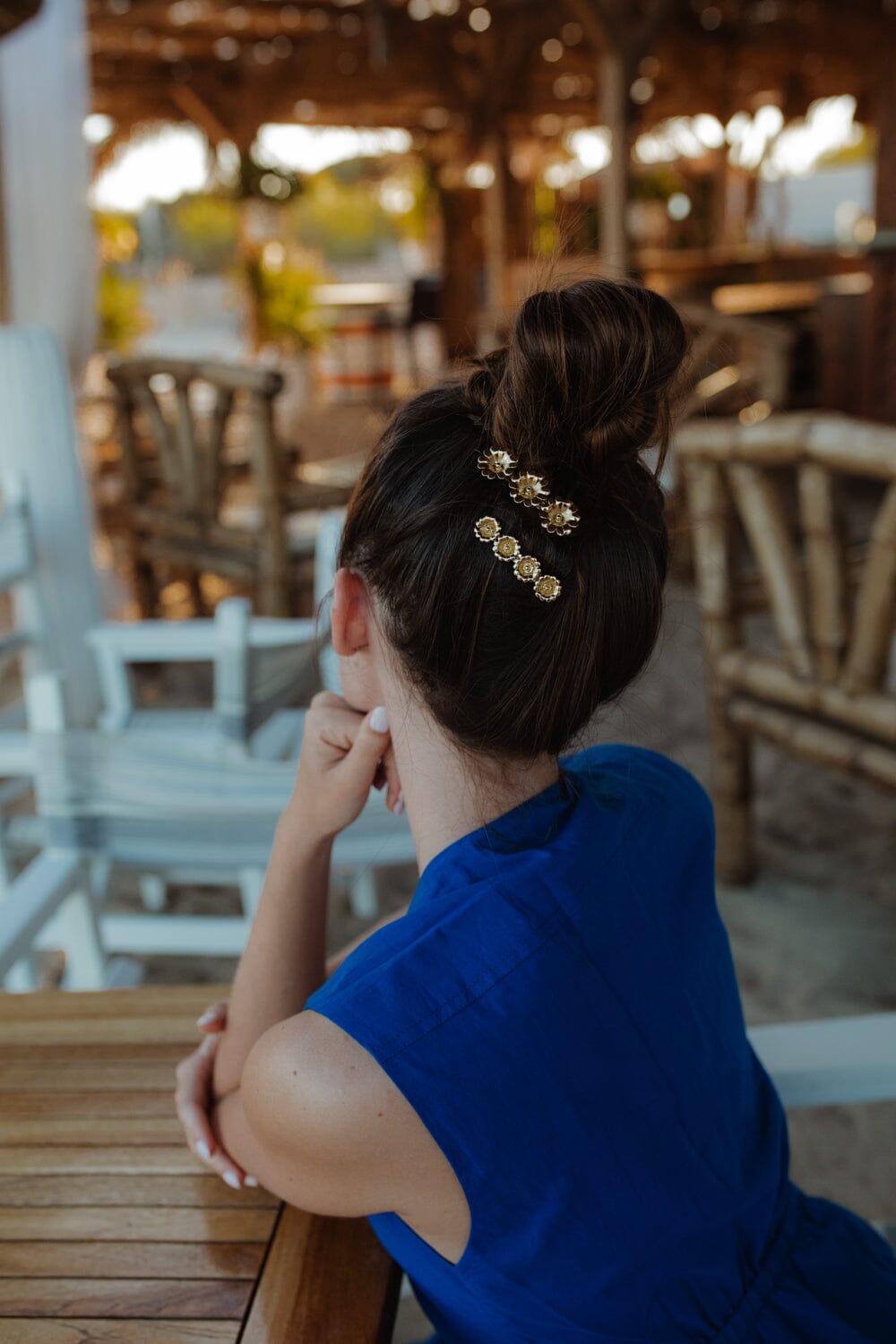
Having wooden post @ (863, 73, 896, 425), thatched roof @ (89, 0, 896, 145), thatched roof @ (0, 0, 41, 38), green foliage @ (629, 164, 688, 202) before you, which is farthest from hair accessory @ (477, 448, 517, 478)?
green foliage @ (629, 164, 688, 202)

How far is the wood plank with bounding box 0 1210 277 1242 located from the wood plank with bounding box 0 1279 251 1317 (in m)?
0.04

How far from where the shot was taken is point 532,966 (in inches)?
23.7

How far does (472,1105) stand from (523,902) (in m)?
0.11

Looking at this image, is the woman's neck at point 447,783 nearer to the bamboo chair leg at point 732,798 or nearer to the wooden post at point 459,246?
the bamboo chair leg at point 732,798

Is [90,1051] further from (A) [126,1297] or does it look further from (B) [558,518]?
(B) [558,518]

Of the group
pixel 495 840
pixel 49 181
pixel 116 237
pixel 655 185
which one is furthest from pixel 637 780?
pixel 655 185

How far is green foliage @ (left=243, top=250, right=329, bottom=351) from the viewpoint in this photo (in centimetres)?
880

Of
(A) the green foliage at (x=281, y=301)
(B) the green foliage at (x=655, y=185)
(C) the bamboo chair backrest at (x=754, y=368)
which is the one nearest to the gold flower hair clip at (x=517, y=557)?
(C) the bamboo chair backrest at (x=754, y=368)

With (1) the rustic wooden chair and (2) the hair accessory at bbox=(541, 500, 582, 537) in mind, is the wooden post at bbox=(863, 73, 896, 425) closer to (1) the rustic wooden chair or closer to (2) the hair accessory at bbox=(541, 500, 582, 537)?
(1) the rustic wooden chair

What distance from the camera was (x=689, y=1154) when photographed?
26.5 inches

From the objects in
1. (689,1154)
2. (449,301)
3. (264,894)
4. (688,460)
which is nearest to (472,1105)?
(689,1154)

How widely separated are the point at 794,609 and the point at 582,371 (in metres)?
1.62

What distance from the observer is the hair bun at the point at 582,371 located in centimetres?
60

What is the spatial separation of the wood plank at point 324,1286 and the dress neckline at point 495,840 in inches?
8.6
